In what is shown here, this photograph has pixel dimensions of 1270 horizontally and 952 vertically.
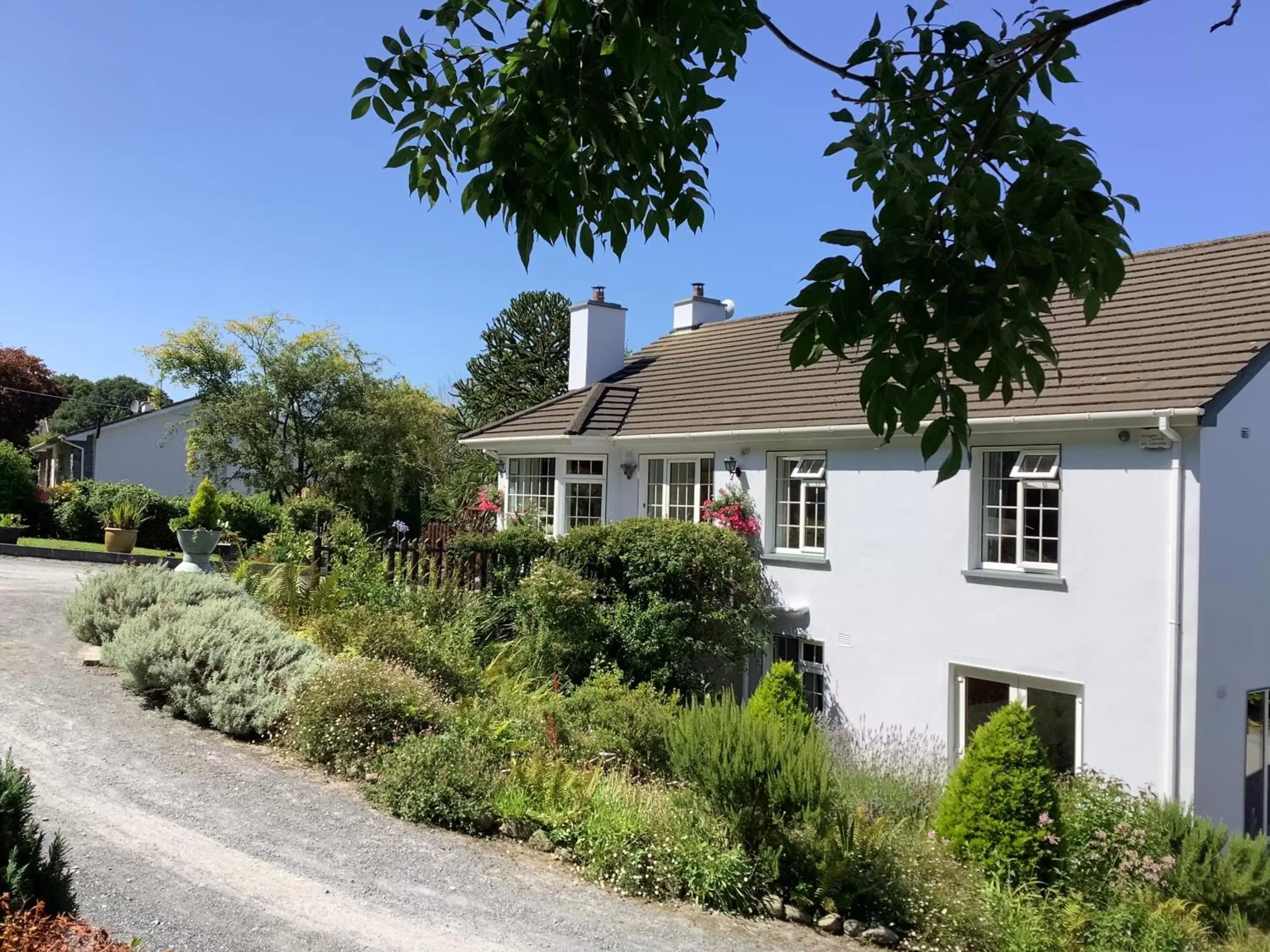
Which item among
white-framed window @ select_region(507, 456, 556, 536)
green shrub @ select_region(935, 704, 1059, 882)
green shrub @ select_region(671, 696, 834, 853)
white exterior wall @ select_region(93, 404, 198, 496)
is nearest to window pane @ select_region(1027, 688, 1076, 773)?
green shrub @ select_region(935, 704, 1059, 882)

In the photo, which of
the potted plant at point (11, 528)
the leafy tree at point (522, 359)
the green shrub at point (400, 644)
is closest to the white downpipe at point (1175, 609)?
the green shrub at point (400, 644)

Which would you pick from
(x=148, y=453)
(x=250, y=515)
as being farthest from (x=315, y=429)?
(x=148, y=453)

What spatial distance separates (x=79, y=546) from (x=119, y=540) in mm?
1508

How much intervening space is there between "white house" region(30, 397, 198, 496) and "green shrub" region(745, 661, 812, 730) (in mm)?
33234

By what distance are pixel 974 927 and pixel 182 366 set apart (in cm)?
Answer: 3371

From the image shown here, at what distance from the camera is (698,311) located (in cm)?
2309

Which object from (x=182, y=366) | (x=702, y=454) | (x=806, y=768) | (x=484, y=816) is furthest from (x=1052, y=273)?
(x=182, y=366)

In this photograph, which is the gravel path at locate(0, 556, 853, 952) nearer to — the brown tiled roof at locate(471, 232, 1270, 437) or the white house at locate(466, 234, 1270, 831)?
the white house at locate(466, 234, 1270, 831)

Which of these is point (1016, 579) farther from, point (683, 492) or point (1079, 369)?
point (683, 492)

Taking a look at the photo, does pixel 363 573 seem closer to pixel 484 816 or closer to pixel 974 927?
pixel 484 816

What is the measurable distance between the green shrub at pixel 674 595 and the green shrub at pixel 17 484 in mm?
22336

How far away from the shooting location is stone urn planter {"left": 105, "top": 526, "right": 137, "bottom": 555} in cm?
2727

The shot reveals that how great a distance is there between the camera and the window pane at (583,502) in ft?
64.2

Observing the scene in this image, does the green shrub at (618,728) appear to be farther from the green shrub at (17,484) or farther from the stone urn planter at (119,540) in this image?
the green shrub at (17,484)
